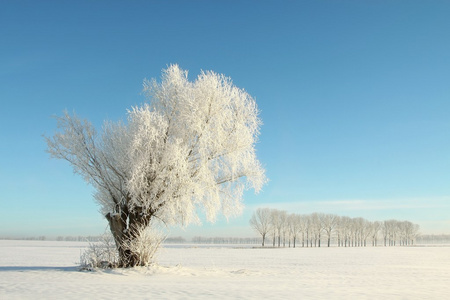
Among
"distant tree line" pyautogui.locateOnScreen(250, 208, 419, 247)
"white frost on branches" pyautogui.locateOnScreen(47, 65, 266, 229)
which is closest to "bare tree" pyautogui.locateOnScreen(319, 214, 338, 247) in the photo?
"distant tree line" pyautogui.locateOnScreen(250, 208, 419, 247)

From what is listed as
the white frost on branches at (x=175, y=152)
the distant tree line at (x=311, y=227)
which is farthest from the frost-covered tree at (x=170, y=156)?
the distant tree line at (x=311, y=227)

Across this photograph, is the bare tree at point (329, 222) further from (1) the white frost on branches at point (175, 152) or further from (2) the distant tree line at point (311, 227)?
(1) the white frost on branches at point (175, 152)

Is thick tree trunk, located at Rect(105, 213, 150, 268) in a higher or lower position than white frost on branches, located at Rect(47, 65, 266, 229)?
lower

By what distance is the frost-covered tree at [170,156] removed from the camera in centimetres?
1852

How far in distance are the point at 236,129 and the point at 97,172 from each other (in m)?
7.61

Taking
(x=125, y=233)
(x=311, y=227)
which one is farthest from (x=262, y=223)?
(x=125, y=233)

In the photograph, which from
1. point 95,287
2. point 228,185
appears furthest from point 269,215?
point 95,287

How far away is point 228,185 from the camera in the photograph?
65.3 ft

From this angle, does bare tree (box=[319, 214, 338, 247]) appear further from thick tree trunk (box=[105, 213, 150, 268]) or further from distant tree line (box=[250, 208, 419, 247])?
thick tree trunk (box=[105, 213, 150, 268])

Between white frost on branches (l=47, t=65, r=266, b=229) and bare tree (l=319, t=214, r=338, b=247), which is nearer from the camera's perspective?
white frost on branches (l=47, t=65, r=266, b=229)

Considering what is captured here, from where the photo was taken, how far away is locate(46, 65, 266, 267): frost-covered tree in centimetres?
1852

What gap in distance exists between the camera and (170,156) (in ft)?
59.7

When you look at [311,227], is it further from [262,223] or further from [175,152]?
[175,152]

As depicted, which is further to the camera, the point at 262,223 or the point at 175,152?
the point at 262,223
